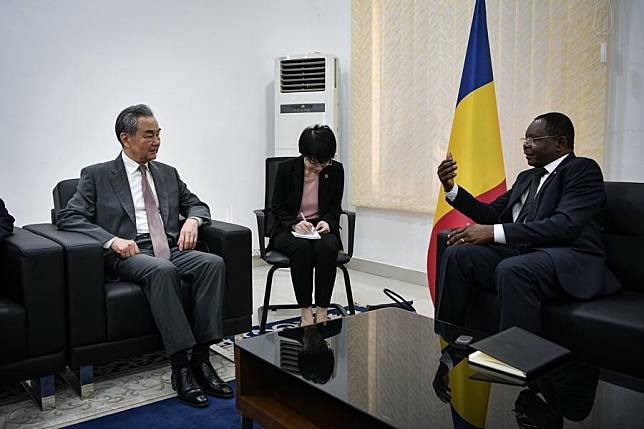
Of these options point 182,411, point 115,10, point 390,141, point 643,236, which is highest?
point 115,10

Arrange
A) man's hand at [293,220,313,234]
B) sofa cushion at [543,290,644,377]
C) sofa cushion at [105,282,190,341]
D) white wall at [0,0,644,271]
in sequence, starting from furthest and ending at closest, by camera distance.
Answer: white wall at [0,0,644,271] → man's hand at [293,220,313,234] → sofa cushion at [105,282,190,341] → sofa cushion at [543,290,644,377]

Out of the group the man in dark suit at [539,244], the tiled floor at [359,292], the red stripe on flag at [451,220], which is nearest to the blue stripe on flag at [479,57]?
the red stripe on flag at [451,220]

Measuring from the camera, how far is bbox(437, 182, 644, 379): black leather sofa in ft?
6.93

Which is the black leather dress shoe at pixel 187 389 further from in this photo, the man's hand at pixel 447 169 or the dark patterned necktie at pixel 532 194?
the dark patterned necktie at pixel 532 194

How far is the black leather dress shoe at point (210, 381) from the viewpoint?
242 centimetres

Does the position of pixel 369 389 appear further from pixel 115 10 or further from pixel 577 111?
pixel 115 10

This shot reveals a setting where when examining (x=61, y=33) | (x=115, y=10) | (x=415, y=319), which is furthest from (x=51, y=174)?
(x=415, y=319)

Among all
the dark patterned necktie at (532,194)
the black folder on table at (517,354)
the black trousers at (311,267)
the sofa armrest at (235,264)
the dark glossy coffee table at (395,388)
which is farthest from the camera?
the black trousers at (311,267)

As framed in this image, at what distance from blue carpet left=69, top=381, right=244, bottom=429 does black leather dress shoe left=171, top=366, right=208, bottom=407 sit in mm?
22

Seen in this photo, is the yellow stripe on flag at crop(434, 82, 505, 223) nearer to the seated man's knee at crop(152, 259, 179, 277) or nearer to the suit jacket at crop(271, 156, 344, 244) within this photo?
the suit jacket at crop(271, 156, 344, 244)

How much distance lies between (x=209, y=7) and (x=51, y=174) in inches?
67.9

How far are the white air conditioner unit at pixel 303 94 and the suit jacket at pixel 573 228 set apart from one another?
2.35m

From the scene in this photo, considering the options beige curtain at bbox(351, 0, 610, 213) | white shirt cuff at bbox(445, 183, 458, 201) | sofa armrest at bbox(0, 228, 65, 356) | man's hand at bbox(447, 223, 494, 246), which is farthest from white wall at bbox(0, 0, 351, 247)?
man's hand at bbox(447, 223, 494, 246)

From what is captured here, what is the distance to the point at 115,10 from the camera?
4.08 m
